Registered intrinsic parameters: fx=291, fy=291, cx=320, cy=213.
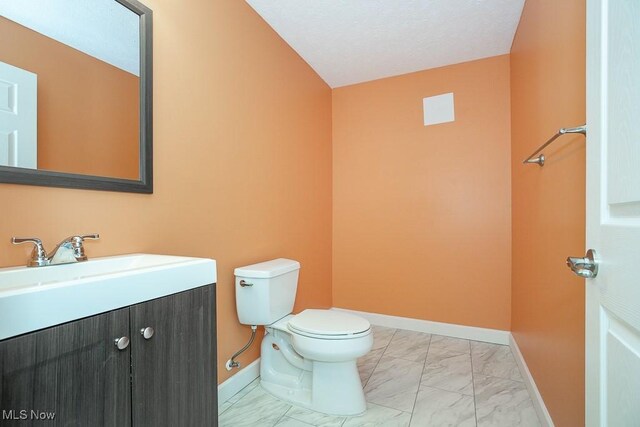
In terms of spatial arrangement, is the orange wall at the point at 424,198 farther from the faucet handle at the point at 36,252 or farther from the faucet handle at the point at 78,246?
the faucet handle at the point at 36,252

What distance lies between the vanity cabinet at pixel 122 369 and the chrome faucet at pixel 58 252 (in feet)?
1.15

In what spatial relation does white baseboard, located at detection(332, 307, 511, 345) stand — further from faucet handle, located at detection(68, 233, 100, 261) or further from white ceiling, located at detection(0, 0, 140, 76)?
white ceiling, located at detection(0, 0, 140, 76)

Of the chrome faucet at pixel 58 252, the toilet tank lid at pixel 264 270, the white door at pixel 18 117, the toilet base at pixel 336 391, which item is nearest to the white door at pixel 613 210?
the toilet base at pixel 336 391

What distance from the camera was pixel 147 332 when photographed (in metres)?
0.81

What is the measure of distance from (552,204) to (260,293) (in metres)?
1.50

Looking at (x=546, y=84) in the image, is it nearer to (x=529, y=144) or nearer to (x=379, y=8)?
(x=529, y=144)

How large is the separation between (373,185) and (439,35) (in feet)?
4.21

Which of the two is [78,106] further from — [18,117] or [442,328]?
[442,328]

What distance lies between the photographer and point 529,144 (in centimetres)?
175

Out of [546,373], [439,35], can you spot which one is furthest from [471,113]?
[546,373]

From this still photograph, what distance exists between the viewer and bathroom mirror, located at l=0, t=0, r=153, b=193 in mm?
896

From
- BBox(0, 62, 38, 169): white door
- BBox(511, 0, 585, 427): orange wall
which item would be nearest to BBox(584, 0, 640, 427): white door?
BBox(511, 0, 585, 427): orange wall

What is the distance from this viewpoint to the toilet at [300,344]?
1.47 m

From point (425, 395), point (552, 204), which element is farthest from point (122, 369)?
point (552, 204)
